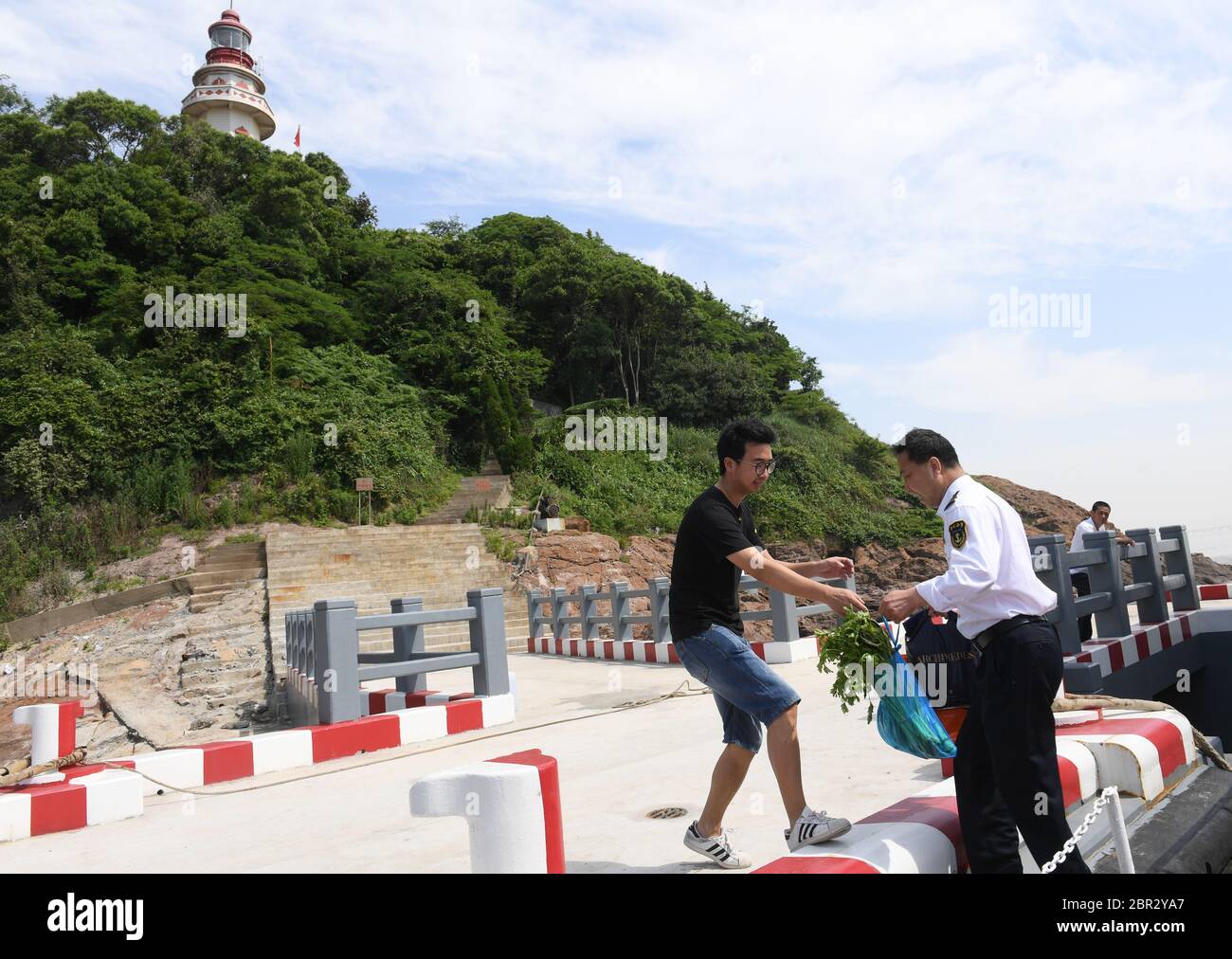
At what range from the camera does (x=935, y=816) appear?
2770 millimetres

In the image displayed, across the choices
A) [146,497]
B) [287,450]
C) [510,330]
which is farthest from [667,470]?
[146,497]

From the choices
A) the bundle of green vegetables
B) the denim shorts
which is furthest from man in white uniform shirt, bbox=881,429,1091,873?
the denim shorts

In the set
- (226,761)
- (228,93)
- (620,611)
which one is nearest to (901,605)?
(226,761)

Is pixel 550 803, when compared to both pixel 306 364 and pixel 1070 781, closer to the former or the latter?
pixel 1070 781

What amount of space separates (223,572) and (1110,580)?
15746 mm

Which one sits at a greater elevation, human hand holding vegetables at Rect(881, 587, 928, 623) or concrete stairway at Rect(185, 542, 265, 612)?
concrete stairway at Rect(185, 542, 265, 612)

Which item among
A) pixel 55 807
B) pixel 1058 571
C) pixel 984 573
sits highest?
pixel 984 573

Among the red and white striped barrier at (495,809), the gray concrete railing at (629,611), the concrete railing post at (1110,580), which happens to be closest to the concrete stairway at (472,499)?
the gray concrete railing at (629,611)

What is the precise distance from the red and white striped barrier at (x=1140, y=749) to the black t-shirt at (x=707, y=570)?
1.47 metres

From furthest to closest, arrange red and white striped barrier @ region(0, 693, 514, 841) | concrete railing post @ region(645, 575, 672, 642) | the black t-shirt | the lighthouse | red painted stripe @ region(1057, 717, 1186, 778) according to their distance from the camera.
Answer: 1. the lighthouse
2. concrete railing post @ region(645, 575, 672, 642)
3. red and white striped barrier @ region(0, 693, 514, 841)
4. red painted stripe @ region(1057, 717, 1186, 778)
5. the black t-shirt

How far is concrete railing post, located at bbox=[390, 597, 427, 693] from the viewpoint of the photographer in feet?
24.8

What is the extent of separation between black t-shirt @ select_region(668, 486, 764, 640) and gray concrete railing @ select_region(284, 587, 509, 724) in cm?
383

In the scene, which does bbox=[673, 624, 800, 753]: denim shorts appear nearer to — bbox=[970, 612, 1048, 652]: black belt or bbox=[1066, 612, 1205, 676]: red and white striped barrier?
bbox=[970, 612, 1048, 652]: black belt
